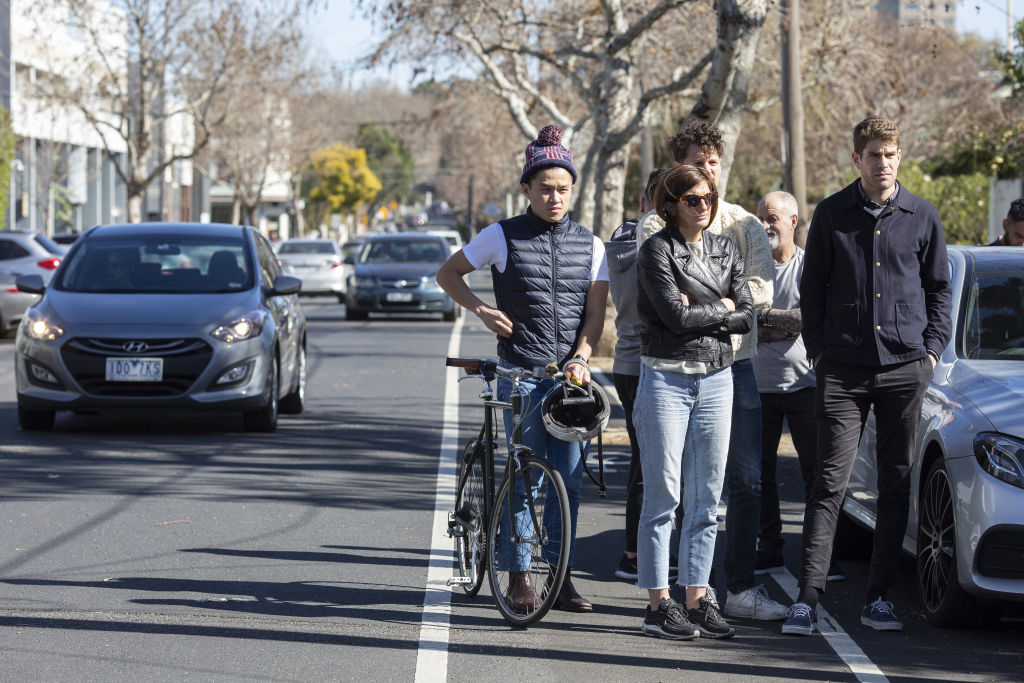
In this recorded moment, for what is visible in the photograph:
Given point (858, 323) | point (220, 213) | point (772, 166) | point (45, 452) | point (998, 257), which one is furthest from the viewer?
point (220, 213)

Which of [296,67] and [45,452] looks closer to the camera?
[45,452]

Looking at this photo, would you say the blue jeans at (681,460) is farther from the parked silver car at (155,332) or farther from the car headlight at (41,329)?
the car headlight at (41,329)

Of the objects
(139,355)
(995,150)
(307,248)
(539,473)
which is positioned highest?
(995,150)

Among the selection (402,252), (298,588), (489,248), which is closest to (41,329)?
(298,588)

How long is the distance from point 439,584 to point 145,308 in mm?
5431

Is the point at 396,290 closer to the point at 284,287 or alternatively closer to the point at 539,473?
the point at 284,287

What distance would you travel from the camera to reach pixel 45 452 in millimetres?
10898

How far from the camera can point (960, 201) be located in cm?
3164

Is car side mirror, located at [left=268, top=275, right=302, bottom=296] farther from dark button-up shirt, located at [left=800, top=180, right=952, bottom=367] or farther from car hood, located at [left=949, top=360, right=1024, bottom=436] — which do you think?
car hood, located at [left=949, top=360, right=1024, bottom=436]

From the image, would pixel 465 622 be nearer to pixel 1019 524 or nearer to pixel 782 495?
pixel 1019 524

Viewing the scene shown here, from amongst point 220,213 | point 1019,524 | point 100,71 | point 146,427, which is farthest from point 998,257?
point 220,213

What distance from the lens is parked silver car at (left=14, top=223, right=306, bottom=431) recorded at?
1130cm

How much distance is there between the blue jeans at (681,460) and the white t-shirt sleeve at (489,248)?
766mm

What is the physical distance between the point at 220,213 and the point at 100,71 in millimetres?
64280
